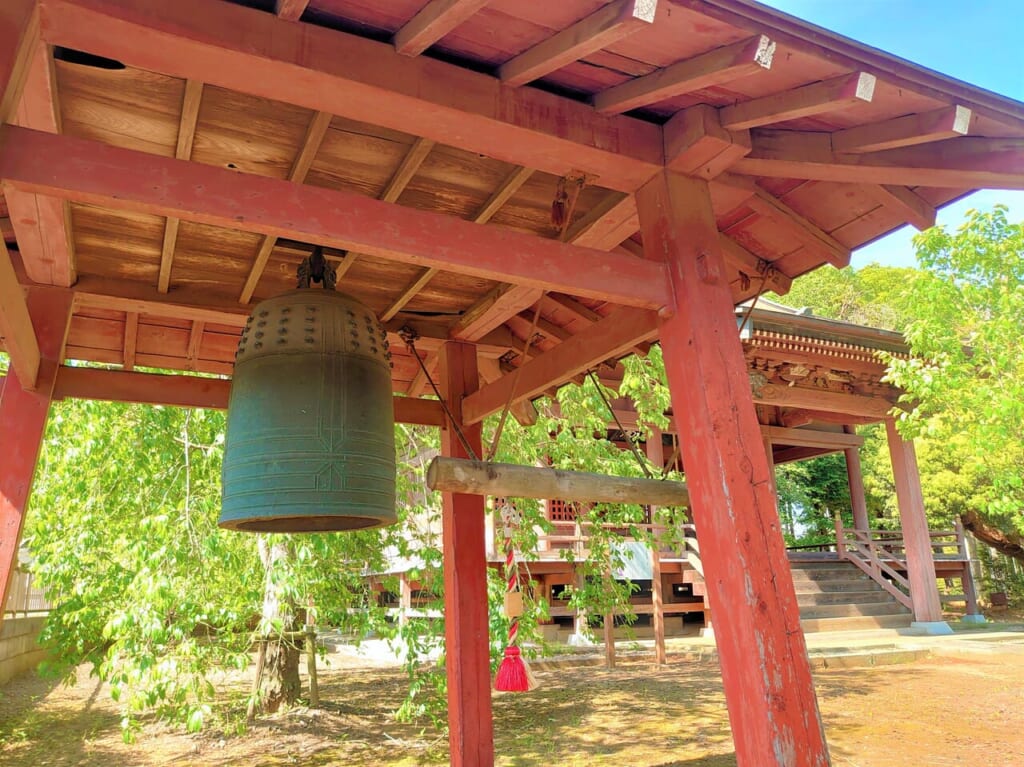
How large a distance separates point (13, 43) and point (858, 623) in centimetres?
1399

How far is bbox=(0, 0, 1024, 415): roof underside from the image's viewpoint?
7.31 feet

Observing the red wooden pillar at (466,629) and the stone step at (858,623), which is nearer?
the red wooden pillar at (466,629)

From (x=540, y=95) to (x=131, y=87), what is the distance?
150 centimetres

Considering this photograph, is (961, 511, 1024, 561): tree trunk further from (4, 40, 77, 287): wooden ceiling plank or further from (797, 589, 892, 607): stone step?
(4, 40, 77, 287): wooden ceiling plank

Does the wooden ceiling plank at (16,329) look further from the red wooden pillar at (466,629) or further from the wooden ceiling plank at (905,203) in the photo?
the wooden ceiling plank at (905,203)

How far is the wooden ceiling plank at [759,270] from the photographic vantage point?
150 inches

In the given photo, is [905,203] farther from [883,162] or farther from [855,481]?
[855,481]

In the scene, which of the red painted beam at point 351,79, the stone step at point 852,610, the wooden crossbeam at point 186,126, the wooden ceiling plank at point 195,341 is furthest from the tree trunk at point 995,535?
the wooden crossbeam at point 186,126

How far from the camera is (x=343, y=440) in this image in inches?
119

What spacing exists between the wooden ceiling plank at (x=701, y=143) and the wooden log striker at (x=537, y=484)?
133 cm

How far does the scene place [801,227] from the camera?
3.49 meters

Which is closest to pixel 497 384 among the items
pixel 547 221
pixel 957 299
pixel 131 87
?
pixel 547 221

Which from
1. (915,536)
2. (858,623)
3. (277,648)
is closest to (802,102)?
(277,648)

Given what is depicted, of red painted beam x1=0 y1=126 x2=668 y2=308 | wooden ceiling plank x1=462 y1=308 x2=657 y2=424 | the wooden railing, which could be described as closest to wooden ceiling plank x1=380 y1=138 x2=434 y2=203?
red painted beam x1=0 y1=126 x2=668 y2=308
